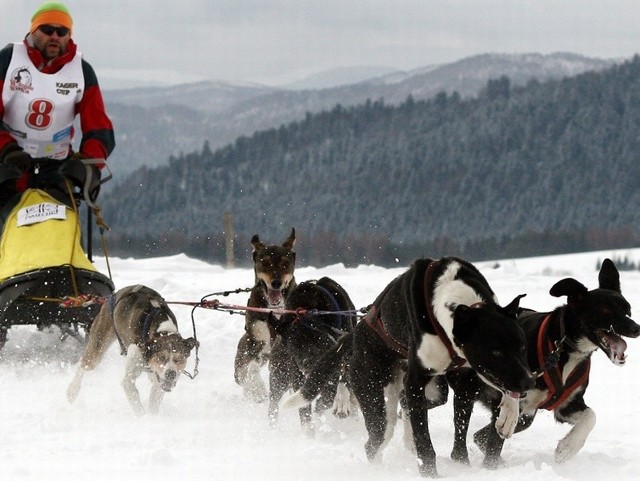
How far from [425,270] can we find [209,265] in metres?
11.4

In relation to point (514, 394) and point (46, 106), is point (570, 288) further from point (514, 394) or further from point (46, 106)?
point (46, 106)

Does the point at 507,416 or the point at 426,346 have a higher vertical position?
Answer: the point at 426,346

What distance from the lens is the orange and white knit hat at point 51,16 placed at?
25.1 ft

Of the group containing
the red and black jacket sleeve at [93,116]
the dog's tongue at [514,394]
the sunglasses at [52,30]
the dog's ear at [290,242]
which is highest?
the sunglasses at [52,30]

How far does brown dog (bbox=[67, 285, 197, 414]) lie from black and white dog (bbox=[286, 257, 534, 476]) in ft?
4.69

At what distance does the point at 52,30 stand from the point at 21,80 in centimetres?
→ 43

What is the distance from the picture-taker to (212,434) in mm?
6172

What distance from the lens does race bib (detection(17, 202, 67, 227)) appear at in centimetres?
755


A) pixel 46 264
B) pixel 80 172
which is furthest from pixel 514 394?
pixel 80 172

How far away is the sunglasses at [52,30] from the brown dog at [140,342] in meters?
1.92

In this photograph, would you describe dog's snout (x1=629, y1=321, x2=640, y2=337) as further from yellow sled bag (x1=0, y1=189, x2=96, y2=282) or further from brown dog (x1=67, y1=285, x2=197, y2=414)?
yellow sled bag (x1=0, y1=189, x2=96, y2=282)

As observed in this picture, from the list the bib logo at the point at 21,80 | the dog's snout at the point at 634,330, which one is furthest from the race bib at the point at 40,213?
the dog's snout at the point at 634,330

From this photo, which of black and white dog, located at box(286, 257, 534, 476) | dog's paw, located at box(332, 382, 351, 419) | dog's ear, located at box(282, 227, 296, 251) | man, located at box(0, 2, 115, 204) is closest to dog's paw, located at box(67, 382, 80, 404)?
man, located at box(0, 2, 115, 204)

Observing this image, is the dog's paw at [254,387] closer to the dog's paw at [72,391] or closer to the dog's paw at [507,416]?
the dog's paw at [72,391]
